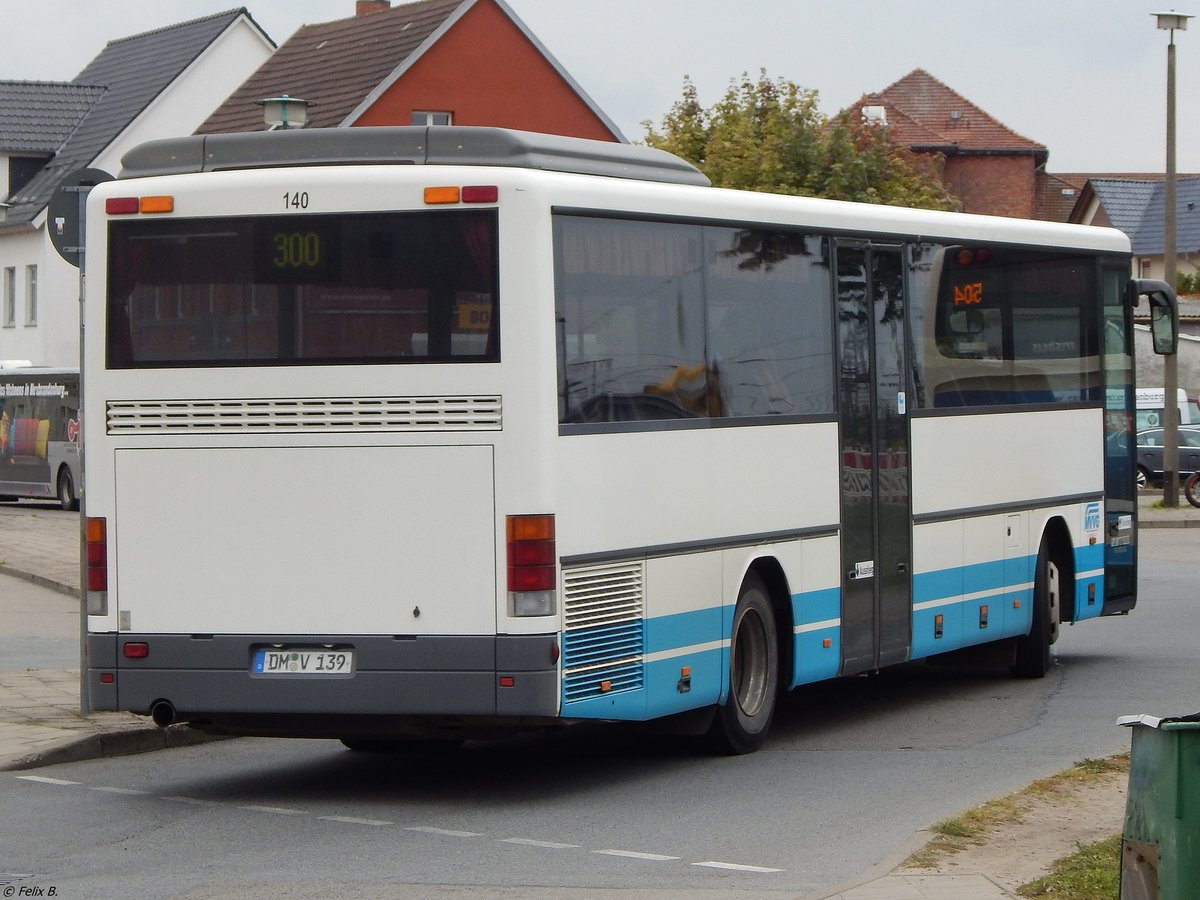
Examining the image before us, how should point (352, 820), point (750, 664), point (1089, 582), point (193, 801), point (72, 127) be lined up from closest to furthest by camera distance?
point (352, 820) → point (193, 801) → point (750, 664) → point (1089, 582) → point (72, 127)

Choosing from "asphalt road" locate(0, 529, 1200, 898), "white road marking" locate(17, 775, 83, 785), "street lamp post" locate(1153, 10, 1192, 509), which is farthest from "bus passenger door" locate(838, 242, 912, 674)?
"street lamp post" locate(1153, 10, 1192, 509)

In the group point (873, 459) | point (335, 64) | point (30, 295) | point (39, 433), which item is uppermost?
point (335, 64)

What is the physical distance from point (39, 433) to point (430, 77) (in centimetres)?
1172

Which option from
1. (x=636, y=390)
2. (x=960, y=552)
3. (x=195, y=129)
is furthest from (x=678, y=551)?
(x=195, y=129)

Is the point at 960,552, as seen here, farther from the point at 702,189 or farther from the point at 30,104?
the point at 30,104

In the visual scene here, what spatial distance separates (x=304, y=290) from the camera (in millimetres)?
10344

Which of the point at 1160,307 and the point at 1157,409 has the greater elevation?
the point at 1160,307

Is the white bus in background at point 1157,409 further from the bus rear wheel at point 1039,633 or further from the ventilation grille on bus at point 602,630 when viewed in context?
the ventilation grille on bus at point 602,630

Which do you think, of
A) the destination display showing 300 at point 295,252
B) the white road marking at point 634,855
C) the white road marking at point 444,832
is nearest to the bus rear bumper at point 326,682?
the white road marking at point 444,832

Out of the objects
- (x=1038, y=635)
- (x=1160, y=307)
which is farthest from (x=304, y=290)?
(x=1160, y=307)

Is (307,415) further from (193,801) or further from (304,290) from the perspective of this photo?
(193,801)

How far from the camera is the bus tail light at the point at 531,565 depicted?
10.0 meters

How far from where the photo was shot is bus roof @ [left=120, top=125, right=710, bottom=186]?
1029cm

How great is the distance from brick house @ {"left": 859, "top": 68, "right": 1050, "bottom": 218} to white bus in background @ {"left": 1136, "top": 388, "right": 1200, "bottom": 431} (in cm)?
3834
